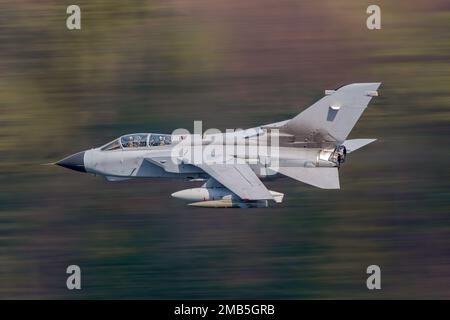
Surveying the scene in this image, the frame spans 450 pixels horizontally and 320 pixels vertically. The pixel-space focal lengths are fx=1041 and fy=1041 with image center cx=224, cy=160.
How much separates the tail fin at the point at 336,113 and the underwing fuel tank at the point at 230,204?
6.36 feet

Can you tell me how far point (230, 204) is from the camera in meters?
20.6

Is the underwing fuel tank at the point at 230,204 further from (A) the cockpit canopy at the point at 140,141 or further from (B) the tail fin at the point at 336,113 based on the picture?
(B) the tail fin at the point at 336,113

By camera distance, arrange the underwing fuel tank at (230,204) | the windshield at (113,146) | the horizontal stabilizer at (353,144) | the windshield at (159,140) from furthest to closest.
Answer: the windshield at (113,146), the horizontal stabilizer at (353,144), the windshield at (159,140), the underwing fuel tank at (230,204)

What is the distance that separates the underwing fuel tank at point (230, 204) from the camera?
20375 millimetres

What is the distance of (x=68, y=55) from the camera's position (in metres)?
27.5

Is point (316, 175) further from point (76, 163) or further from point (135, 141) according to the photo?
point (76, 163)

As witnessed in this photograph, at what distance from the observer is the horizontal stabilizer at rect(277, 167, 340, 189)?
21.0 m

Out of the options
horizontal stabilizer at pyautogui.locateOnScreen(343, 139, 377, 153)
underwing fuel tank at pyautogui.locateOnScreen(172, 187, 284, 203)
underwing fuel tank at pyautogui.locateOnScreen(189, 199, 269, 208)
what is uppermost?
horizontal stabilizer at pyautogui.locateOnScreen(343, 139, 377, 153)

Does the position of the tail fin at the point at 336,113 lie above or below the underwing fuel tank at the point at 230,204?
above

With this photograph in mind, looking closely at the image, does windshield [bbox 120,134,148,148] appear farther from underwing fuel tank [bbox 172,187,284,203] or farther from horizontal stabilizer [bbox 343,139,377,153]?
horizontal stabilizer [bbox 343,139,377,153]

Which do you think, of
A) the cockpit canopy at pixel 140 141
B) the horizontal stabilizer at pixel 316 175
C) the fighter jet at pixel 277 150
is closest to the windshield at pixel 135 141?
the cockpit canopy at pixel 140 141

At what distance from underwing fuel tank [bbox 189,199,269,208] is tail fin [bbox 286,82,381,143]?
1938 millimetres

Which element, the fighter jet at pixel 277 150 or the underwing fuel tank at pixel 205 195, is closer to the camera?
the underwing fuel tank at pixel 205 195

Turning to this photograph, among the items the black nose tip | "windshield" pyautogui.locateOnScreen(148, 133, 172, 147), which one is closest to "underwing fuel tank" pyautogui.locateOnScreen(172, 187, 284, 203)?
"windshield" pyautogui.locateOnScreen(148, 133, 172, 147)
